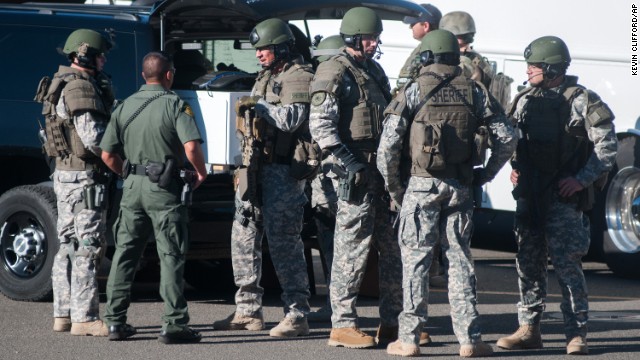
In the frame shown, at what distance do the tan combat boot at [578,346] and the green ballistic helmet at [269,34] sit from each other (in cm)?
264

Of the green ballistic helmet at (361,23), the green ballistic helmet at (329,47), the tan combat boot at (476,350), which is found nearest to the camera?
the tan combat boot at (476,350)

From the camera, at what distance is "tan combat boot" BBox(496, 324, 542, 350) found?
8.46 m

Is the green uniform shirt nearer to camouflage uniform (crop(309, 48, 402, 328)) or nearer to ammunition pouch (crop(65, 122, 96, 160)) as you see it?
ammunition pouch (crop(65, 122, 96, 160))

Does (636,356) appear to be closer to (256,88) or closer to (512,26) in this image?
(256,88)

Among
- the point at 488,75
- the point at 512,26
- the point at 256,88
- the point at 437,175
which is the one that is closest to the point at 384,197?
the point at 437,175

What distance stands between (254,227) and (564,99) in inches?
87.0

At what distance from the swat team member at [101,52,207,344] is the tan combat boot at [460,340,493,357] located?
1691 millimetres

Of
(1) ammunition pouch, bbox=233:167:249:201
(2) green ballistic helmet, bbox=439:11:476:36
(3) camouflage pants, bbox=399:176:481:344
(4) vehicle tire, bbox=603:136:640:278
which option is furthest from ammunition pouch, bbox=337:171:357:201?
(4) vehicle tire, bbox=603:136:640:278

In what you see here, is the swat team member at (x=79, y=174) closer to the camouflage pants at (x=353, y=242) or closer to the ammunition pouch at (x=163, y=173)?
the ammunition pouch at (x=163, y=173)

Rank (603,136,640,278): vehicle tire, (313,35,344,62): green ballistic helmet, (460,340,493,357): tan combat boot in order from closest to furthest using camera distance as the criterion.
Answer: (460,340,493,357): tan combat boot, (313,35,344,62): green ballistic helmet, (603,136,640,278): vehicle tire

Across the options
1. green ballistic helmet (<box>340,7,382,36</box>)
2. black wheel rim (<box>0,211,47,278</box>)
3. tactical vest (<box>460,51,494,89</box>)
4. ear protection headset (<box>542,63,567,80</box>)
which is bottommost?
black wheel rim (<box>0,211,47,278</box>)

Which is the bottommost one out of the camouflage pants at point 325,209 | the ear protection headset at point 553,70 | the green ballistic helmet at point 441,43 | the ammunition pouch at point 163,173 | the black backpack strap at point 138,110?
the camouflage pants at point 325,209

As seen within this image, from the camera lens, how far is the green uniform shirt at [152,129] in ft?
27.5

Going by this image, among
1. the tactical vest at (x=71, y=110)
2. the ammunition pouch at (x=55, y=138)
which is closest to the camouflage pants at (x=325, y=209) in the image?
the tactical vest at (x=71, y=110)
